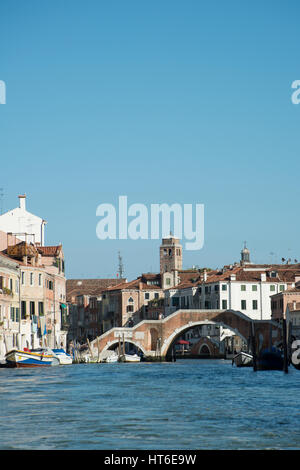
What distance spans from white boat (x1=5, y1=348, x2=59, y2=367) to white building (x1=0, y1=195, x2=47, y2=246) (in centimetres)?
1125

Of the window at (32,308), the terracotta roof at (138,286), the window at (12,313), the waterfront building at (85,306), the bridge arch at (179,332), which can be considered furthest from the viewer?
the waterfront building at (85,306)

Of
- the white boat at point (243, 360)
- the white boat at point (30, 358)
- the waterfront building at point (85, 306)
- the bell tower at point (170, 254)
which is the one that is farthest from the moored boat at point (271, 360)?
the bell tower at point (170, 254)

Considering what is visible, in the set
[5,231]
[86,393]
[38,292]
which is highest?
[5,231]

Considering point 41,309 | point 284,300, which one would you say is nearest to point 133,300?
point 284,300

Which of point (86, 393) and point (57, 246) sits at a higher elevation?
point (57, 246)

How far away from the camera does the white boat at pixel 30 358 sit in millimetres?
42875

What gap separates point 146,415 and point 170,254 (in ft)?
318

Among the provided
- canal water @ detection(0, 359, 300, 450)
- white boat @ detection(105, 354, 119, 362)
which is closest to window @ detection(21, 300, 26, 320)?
white boat @ detection(105, 354, 119, 362)

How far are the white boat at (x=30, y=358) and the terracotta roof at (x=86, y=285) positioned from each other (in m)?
59.1

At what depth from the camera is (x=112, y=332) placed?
60.9 meters

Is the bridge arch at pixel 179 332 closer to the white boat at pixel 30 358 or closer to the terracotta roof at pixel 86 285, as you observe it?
the white boat at pixel 30 358
